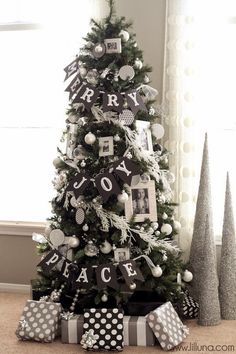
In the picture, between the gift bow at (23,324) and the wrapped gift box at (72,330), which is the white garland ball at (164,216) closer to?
the wrapped gift box at (72,330)

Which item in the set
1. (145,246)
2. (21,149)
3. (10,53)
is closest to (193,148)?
(145,246)

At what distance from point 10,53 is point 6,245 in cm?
143

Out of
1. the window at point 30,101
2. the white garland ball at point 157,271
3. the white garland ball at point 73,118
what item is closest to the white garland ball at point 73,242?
the white garland ball at point 157,271

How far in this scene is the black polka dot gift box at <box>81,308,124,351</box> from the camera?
2631 millimetres

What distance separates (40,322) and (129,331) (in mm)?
502

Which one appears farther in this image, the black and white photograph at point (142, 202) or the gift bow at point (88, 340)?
the black and white photograph at point (142, 202)

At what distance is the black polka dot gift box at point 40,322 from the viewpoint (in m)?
2.74

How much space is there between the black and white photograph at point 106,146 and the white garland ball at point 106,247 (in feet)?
1.65

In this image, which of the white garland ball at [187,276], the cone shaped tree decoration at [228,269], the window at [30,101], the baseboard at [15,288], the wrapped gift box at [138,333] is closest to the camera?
the wrapped gift box at [138,333]

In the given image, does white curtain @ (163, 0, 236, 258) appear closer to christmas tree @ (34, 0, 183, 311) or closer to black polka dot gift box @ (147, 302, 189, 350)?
christmas tree @ (34, 0, 183, 311)

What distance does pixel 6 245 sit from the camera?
3.71m

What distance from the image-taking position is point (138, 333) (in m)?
2.73

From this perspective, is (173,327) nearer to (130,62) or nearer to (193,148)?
(193,148)

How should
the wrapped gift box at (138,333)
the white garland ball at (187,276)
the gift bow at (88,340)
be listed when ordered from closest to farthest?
the gift bow at (88,340)
the wrapped gift box at (138,333)
the white garland ball at (187,276)
